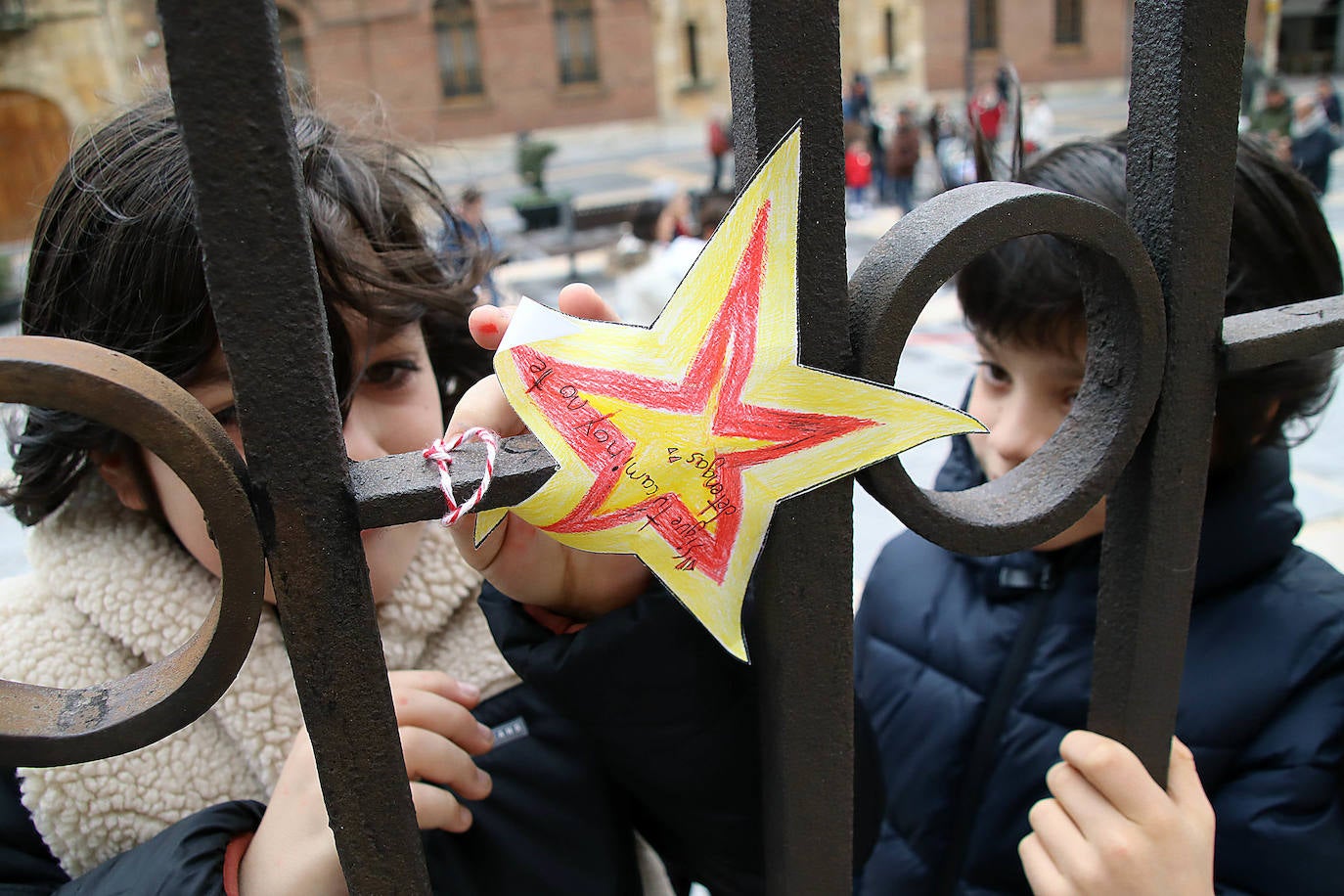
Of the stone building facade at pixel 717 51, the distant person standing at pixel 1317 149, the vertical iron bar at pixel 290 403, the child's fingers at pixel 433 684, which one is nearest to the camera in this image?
the vertical iron bar at pixel 290 403

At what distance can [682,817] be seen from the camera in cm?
77

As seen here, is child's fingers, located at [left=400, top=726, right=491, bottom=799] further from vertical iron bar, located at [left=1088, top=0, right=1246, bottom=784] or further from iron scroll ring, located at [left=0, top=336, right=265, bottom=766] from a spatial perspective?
vertical iron bar, located at [left=1088, top=0, right=1246, bottom=784]

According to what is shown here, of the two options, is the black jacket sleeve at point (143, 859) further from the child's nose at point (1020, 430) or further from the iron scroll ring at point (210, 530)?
the child's nose at point (1020, 430)

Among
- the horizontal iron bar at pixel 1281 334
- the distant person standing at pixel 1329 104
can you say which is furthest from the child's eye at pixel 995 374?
the distant person standing at pixel 1329 104

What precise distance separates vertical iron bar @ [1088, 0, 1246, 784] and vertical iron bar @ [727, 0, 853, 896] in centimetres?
23

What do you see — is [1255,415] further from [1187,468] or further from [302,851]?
[302,851]

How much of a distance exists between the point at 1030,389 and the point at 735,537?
544mm

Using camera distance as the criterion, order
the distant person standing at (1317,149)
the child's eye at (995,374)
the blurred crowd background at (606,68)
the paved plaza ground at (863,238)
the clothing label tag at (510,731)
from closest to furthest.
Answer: the clothing label tag at (510,731) → the child's eye at (995,374) → the paved plaza ground at (863,238) → the distant person standing at (1317,149) → the blurred crowd background at (606,68)

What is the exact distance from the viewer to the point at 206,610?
81cm

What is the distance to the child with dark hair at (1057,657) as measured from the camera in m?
0.68

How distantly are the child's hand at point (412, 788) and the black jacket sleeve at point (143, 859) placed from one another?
3cm

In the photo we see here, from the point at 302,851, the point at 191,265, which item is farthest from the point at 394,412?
the point at 302,851

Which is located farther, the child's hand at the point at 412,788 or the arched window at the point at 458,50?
the arched window at the point at 458,50

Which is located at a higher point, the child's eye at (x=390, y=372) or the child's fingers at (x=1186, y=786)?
the child's eye at (x=390, y=372)
